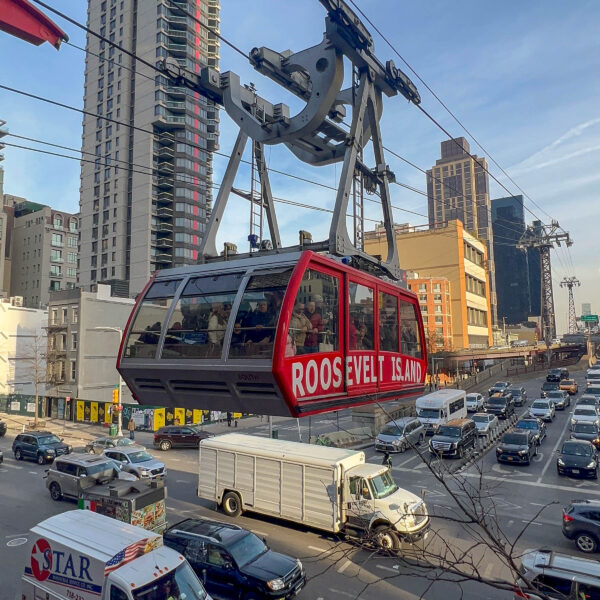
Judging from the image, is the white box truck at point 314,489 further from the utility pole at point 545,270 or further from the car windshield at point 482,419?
the utility pole at point 545,270

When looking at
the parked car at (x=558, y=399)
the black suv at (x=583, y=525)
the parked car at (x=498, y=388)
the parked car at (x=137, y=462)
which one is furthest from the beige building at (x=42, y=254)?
the black suv at (x=583, y=525)

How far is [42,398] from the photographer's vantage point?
43938 millimetres

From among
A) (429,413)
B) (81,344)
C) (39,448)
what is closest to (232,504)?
(39,448)

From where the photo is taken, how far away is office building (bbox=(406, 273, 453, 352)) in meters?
75.9

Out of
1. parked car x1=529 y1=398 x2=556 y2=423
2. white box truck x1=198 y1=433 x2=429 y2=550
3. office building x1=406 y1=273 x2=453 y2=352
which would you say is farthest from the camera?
office building x1=406 y1=273 x2=453 y2=352

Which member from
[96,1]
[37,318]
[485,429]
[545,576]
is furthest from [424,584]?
[96,1]

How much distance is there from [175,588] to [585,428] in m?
26.1

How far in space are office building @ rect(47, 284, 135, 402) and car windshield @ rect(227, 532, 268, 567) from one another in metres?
32.7

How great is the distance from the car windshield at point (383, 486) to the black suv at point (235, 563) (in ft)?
12.2

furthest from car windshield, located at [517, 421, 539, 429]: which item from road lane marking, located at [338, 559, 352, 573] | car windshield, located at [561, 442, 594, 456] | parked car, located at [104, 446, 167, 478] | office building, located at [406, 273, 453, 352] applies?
office building, located at [406, 273, 453, 352]

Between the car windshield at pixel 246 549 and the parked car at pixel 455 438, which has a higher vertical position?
the car windshield at pixel 246 549

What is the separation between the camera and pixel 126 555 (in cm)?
885

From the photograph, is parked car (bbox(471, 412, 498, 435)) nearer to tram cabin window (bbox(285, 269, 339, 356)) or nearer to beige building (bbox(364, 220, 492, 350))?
tram cabin window (bbox(285, 269, 339, 356))

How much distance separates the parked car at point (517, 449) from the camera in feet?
76.1
